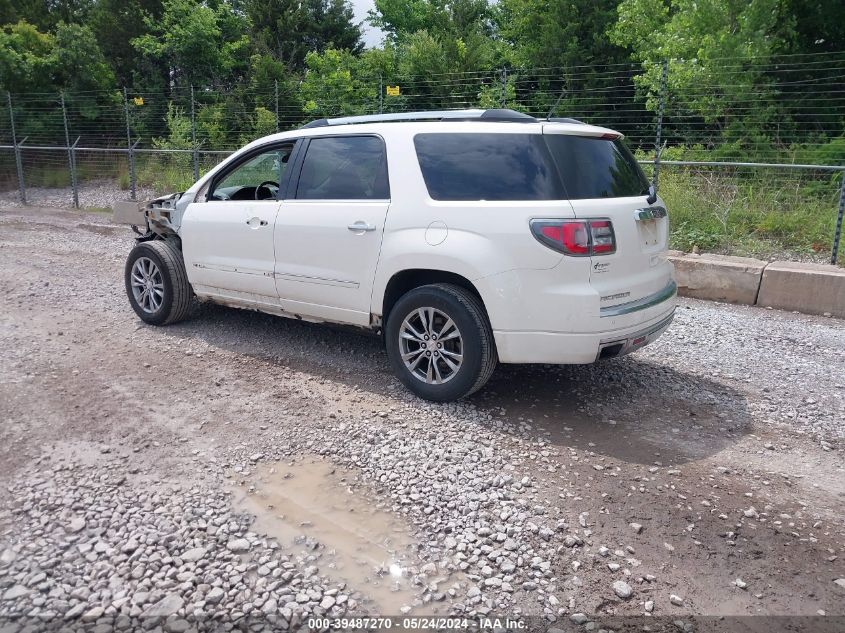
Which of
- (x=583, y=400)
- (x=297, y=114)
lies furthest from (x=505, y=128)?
(x=297, y=114)

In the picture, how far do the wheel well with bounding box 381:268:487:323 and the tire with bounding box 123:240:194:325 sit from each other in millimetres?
2419

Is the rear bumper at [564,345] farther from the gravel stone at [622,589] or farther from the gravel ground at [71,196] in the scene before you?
the gravel ground at [71,196]

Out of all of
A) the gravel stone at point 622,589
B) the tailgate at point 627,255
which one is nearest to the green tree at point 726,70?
the tailgate at point 627,255

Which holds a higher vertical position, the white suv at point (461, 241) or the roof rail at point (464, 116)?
the roof rail at point (464, 116)

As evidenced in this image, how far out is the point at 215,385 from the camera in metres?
5.13

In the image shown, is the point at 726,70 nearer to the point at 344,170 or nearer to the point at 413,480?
the point at 344,170

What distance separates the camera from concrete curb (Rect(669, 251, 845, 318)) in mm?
7391

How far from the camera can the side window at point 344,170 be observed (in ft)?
16.5

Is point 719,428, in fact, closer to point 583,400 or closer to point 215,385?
point 583,400

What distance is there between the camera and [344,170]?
5266mm

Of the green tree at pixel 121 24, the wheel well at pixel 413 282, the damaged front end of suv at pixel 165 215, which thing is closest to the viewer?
the wheel well at pixel 413 282

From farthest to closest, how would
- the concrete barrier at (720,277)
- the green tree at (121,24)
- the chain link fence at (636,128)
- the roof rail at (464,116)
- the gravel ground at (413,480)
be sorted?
the green tree at (121,24) → the chain link fence at (636,128) → the concrete barrier at (720,277) → the roof rail at (464,116) → the gravel ground at (413,480)

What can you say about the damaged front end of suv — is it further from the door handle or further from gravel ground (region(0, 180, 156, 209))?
gravel ground (region(0, 180, 156, 209))

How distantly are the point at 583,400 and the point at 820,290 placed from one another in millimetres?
4073
